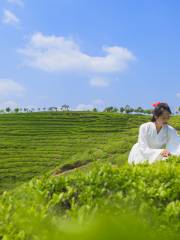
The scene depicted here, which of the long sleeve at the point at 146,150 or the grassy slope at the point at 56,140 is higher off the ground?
the long sleeve at the point at 146,150

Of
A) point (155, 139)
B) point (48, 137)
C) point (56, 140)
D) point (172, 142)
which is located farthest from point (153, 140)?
point (48, 137)

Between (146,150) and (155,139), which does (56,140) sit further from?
(146,150)

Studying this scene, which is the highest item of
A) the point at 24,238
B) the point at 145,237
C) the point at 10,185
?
the point at 145,237

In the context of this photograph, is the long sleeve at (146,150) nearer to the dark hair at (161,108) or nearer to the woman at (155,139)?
the woman at (155,139)

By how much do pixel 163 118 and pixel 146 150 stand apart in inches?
25.5

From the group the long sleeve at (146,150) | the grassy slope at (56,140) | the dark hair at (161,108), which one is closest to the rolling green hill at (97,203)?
the long sleeve at (146,150)

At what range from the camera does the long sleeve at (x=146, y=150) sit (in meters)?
7.20

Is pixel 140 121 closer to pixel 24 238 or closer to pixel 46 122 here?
pixel 46 122

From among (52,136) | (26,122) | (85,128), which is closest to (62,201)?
(52,136)

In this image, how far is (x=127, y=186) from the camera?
3551mm

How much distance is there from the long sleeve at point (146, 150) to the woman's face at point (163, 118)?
1.01 feet

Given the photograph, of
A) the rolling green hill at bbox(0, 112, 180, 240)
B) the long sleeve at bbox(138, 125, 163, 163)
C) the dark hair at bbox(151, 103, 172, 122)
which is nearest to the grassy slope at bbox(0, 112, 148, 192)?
the rolling green hill at bbox(0, 112, 180, 240)

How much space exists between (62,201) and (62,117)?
36.7 metres

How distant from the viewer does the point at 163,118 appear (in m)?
7.47
